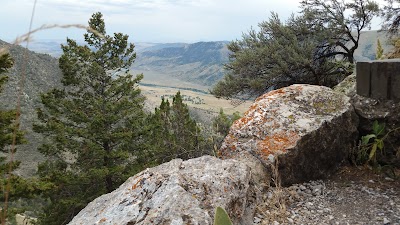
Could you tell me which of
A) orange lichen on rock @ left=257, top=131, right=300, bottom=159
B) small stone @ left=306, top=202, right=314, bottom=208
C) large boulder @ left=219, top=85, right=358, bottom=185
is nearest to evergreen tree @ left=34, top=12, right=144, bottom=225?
large boulder @ left=219, top=85, right=358, bottom=185

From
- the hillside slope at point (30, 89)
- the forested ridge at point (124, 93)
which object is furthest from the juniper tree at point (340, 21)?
the hillside slope at point (30, 89)

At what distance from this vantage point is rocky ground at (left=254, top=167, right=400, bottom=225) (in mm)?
4012

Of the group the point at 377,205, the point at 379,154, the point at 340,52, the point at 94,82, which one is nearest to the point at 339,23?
the point at 340,52

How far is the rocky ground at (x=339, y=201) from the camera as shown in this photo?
4.01m

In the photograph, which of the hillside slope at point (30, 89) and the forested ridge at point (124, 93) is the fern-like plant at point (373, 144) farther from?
the hillside slope at point (30, 89)

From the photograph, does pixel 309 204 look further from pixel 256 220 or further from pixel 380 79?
pixel 380 79

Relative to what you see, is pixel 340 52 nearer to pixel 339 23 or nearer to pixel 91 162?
pixel 339 23

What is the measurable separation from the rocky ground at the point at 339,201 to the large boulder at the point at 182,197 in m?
0.33

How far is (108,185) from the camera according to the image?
19984 millimetres

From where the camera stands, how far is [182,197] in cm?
315

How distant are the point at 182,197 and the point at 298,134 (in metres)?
2.60

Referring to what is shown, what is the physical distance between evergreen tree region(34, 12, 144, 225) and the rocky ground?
1481 cm

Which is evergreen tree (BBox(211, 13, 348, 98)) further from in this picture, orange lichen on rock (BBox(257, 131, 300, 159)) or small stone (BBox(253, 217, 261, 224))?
small stone (BBox(253, 217, 261, 224))

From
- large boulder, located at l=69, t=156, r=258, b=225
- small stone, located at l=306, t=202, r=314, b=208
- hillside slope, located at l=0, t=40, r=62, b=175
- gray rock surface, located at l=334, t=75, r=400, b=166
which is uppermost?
gray rock surface, located at l=334, t=75, r=400, b=166
